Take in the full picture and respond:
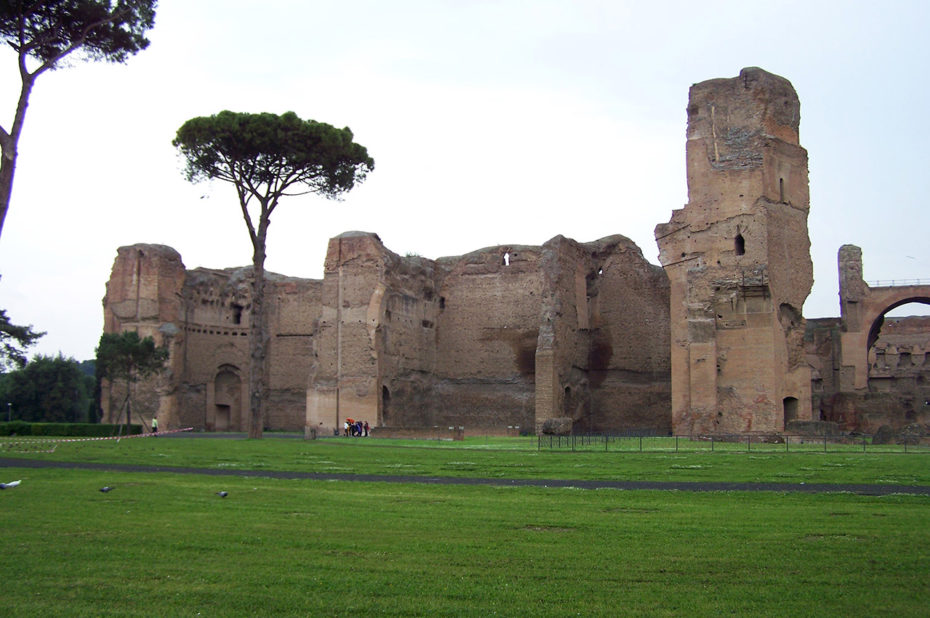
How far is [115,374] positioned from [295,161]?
9.73 m

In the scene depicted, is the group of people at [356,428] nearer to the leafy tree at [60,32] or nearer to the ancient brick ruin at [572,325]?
the ancient brick ruin at [572,325]

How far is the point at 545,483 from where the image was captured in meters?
11.4

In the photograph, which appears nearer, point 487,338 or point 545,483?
point 545,483

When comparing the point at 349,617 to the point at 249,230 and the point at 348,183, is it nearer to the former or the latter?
the point at 249,230

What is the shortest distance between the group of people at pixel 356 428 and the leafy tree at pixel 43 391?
1615 cm

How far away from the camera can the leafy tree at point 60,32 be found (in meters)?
14.5

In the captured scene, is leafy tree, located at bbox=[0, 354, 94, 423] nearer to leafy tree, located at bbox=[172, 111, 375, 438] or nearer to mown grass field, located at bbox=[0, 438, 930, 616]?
leafy tree, located at bbox=[172, 111, 375, 438]

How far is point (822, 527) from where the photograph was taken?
744 cm

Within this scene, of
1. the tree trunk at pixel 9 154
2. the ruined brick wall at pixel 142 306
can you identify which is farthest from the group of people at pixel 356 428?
the tree trunk at pixel 9 154

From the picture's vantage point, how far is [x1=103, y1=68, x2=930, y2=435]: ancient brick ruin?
26719 millimetres

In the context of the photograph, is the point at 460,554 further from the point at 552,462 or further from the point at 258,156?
the point at 258,156

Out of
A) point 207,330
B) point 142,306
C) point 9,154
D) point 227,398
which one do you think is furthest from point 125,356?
point 9,154

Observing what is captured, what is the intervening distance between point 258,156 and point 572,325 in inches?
501

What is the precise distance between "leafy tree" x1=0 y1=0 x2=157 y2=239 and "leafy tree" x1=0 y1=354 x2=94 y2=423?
1051 inches
